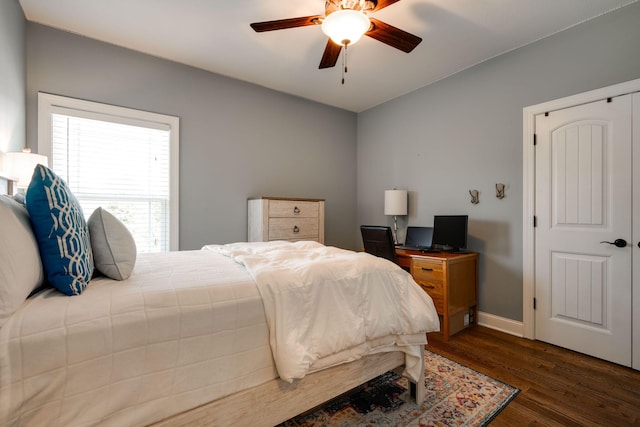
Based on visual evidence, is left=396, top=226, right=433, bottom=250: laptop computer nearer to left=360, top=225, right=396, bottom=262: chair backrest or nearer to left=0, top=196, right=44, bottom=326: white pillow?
left=360, top=225, right=396, bottom=262: chair backrest

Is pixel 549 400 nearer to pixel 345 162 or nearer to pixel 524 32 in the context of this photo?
pixel 524 32

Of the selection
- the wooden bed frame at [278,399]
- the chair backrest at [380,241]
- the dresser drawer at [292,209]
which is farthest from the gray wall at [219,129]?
the wooden bed frame at [278,399]

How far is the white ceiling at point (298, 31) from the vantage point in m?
2.20

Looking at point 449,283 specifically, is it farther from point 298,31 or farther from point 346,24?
point 298,31

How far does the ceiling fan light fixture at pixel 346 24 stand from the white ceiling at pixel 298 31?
56 centimetres

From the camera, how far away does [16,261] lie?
872 mm

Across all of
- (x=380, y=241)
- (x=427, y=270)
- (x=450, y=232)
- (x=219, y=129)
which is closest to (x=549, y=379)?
(x=427, y=270)

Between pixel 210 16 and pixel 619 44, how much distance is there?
316 cm

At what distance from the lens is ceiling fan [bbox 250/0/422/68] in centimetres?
172

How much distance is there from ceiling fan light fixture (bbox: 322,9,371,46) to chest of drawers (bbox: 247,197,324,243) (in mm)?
1808

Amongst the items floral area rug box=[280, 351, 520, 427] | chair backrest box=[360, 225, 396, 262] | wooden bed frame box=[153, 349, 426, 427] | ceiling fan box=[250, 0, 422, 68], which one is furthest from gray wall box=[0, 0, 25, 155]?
chair backrest box=[360, 225, 396, 262]

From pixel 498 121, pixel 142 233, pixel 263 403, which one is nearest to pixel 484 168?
pixel 498 121

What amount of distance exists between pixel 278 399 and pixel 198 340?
45 cm

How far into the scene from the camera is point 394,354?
1.64 meters
